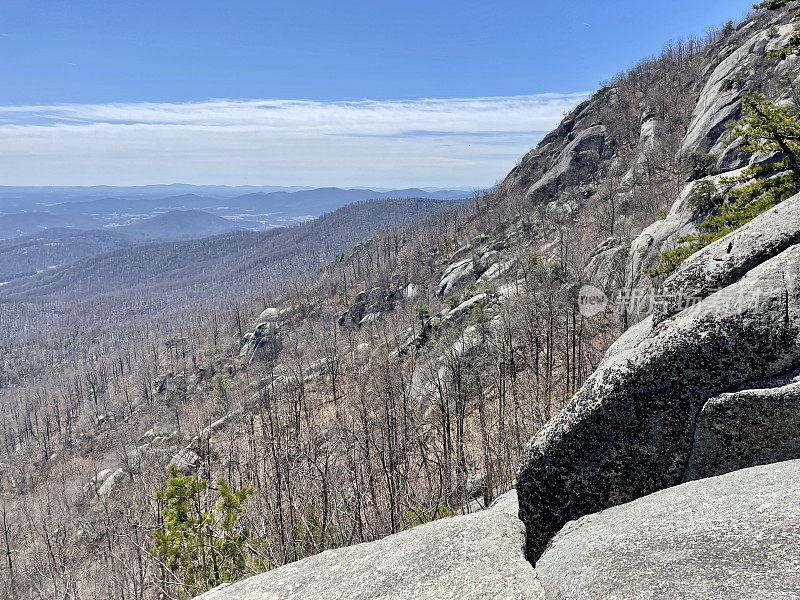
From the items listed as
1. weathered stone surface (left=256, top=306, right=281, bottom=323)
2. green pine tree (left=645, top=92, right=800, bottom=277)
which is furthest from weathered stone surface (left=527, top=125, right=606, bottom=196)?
green pine tree (left=645, top=92, right=800, bottom=277)

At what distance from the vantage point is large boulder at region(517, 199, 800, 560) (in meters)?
5.30

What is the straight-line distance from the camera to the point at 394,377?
61750 millimetres

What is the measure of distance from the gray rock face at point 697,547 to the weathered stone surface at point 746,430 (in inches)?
12.9

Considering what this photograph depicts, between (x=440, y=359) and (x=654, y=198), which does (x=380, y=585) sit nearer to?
(x=440, y=359)

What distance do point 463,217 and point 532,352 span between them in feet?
336

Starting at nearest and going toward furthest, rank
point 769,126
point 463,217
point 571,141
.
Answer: point 769,126 < point 571,141 < point 463,217

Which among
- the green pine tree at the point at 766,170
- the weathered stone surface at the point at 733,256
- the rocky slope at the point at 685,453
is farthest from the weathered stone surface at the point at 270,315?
the rocky slope at the point at 685,453

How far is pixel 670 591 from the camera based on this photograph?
3691 mm

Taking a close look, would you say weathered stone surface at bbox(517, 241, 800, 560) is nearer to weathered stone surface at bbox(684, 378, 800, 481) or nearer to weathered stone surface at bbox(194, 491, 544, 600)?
weathered stone surface at bbox(684, 378, 800, 481)

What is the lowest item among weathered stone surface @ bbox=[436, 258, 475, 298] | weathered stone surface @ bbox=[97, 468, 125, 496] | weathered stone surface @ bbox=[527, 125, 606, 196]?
weathered stone surface @ bbox=[97, 468, 125, 496]

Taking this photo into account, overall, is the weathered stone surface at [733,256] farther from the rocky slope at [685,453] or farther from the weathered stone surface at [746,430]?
the weathered stone surface at [746,430]

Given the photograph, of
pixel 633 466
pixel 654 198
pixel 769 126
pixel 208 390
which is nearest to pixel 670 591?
pixel 633 466

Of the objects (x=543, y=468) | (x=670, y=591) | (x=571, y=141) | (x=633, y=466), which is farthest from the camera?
(x=571, y=141)

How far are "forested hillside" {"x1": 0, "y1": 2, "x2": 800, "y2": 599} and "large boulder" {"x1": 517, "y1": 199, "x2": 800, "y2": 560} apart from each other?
568cm
